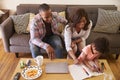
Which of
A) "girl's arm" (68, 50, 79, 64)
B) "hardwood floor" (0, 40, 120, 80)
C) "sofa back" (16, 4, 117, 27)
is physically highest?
"sofa back" (16, 4, 117, 27)

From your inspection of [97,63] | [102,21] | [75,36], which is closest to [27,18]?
[75,36]

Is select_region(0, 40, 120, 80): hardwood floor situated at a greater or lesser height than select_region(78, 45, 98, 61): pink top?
lesser

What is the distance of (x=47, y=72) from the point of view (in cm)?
182

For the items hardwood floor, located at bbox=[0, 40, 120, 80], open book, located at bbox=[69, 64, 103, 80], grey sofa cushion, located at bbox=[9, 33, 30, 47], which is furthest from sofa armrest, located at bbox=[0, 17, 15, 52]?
open book, located at bbox=[69, 64, 103, 80]

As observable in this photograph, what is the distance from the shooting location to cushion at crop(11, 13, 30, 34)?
2.80m

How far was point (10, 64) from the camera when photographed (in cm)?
272

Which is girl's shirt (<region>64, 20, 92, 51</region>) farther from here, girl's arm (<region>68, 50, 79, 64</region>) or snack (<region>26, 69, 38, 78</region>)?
snack (<region>26, 69, 38, 78</region>)

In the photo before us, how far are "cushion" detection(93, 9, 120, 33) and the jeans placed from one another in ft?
2.51

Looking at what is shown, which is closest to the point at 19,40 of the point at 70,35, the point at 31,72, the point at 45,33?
the point at 45,33

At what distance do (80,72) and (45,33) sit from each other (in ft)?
2.67

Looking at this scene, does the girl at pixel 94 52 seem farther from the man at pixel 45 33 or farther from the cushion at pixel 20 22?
the cushion at pixel 20 22

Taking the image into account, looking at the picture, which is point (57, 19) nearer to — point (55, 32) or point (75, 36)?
point (55, 32)

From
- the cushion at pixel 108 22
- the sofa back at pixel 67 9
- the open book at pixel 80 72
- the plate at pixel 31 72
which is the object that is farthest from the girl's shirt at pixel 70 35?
the sofa back at pixel 67 9

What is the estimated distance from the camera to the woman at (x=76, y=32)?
2045 millimetres
